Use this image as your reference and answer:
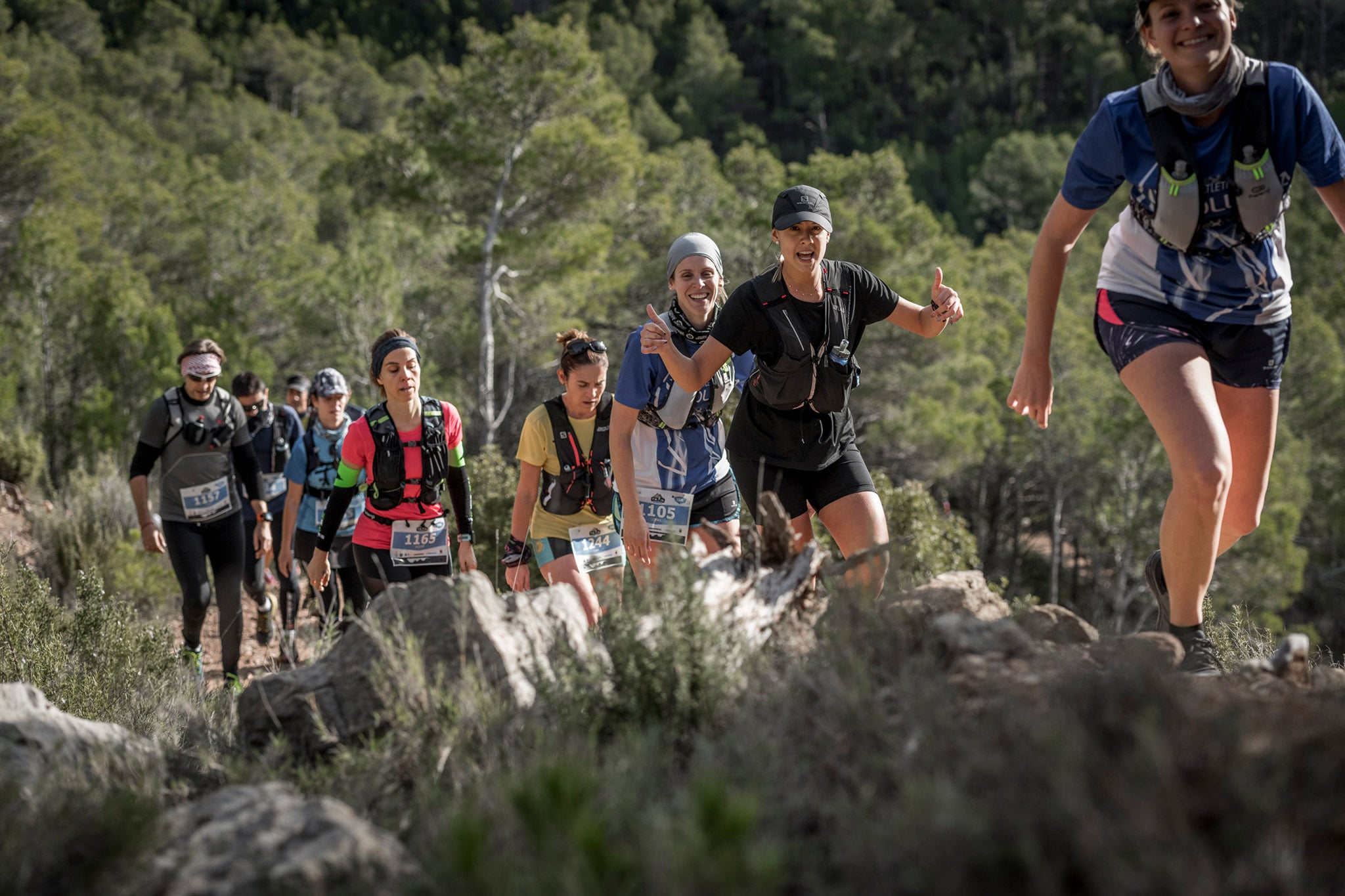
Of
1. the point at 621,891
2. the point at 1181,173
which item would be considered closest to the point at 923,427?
the point at 1181,173

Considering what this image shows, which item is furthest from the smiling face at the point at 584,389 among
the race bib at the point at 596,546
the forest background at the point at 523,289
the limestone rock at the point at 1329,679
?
the forest background at the point at 523,289

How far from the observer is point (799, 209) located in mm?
3533

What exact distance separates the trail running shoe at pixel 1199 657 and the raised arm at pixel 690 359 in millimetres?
1654

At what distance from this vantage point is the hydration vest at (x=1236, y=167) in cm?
Result: 255

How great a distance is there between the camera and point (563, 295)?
72.9ft

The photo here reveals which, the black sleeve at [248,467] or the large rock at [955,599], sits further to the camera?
the black sleeve at [248,467]

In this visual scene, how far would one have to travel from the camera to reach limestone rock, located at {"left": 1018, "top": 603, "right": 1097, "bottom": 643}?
9.60ft

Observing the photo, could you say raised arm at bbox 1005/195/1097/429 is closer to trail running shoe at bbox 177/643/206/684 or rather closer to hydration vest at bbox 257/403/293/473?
trail running shoe at bbox 177/643/206/684

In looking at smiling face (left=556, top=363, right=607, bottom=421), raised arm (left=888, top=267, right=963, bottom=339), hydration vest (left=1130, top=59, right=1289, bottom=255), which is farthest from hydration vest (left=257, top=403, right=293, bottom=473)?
hydration vest (left=1130, top=59, right=1289, bottom=255)

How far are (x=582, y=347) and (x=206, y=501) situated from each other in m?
2.32

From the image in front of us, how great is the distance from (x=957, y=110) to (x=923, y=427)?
58.1 meters

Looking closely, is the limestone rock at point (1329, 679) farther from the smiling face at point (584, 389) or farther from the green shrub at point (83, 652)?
the green shrub at point (83, 652)

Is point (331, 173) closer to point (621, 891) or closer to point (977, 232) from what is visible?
point (621, 891)

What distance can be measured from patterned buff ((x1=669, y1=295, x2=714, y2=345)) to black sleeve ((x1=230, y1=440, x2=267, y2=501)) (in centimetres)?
286
